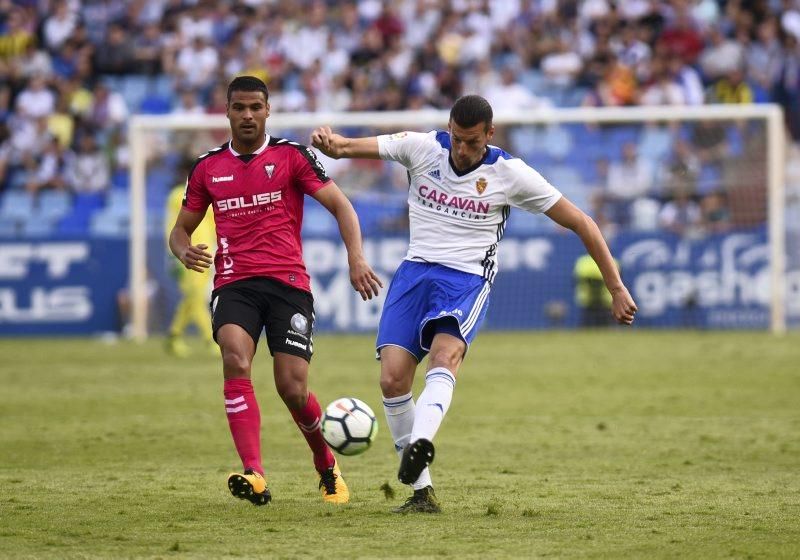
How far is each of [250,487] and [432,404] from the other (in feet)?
3.54

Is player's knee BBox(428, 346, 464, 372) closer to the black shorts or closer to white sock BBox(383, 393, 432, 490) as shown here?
white sock BBox(383, 393, 432, 490)

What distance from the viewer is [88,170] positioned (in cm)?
2545

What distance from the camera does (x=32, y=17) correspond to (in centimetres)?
2822

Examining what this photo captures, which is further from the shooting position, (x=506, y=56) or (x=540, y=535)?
(x=506, y=56)

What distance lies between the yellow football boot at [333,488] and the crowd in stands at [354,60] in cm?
1595

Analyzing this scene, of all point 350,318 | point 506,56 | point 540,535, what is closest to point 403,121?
point 350,318

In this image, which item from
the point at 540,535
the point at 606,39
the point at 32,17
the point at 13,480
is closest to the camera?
the point at 540,535

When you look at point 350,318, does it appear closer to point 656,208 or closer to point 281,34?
point 656,208

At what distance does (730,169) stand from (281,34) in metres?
9.40

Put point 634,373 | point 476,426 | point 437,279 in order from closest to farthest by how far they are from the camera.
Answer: point 437,279 → point 476,426 → point 634,373

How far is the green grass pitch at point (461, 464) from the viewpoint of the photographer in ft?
21.8

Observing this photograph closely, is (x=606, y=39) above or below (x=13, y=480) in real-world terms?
above

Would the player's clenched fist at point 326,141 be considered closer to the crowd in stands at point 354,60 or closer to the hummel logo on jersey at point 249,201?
the hummel logo on jersey at point 249,201

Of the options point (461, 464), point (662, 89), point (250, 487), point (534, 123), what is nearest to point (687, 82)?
point (662, 89)
